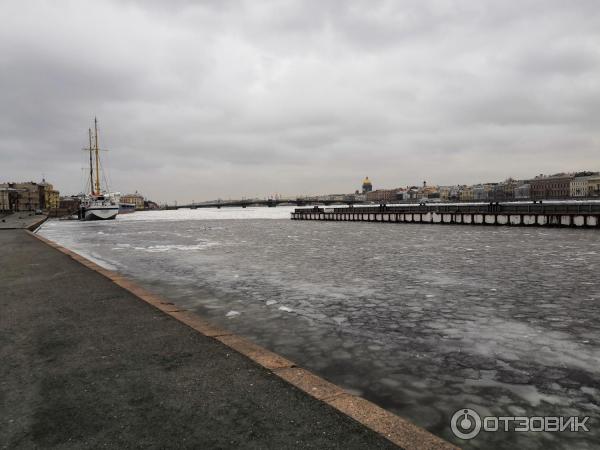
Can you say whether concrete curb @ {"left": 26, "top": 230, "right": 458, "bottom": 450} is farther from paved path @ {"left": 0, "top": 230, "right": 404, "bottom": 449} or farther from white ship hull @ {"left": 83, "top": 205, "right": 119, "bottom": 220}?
white ship hull @ {"left": 83, "top": 205, "right": 119, "bottom": 220}

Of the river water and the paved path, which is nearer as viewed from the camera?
the paved path

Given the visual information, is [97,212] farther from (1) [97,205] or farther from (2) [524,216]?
(2) [524,216]

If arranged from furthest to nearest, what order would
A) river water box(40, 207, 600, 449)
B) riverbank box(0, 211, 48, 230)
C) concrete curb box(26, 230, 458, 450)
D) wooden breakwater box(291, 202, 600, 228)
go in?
wooden breakwater box(291, 202, 600, 228) → riverbank box(0, 211, 48, 230) → river water box(40, 207, 600, 449) → concrete curb box(26, 230, 458, 450)

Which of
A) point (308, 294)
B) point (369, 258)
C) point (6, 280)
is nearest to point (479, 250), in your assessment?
point (369, 258)

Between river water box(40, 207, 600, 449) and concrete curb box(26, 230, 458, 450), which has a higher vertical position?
concrete curb box(26, 230, 458, 450)

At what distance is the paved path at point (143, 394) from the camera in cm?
374

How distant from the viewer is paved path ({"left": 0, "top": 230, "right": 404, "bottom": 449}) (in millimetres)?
3738

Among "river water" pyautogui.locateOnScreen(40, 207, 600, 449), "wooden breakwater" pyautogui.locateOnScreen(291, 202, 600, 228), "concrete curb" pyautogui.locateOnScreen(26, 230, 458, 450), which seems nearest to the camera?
"concrete curb" pyautogui.locateOnScreen(26, 230, 458, 450)

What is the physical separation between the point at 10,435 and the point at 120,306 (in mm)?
5006

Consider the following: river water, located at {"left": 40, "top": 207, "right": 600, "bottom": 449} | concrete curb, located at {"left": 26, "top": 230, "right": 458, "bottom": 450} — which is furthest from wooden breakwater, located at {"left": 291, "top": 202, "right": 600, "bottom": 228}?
concrete curb, located at {"left": 26, "top": 230, "right": 458, "bottom": 450}

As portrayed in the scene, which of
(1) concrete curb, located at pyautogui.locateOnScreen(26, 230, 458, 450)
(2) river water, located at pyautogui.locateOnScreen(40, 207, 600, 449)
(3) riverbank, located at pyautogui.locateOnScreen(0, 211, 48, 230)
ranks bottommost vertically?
(2) river water, located at pyautogui.locateOnScreen(40, 207, 600, 449)

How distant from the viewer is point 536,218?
4450 centimetres

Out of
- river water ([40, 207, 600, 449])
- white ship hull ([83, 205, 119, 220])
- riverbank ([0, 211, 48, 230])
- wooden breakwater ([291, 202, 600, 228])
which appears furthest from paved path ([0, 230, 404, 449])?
white ship hull ([83, 205, 119, 220])

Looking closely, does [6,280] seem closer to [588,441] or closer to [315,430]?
[315,430]
